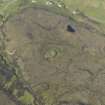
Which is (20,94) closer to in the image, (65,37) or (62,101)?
(62,101)

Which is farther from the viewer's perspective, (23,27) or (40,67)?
(23,27)

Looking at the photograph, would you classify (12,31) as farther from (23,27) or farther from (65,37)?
(65,37)

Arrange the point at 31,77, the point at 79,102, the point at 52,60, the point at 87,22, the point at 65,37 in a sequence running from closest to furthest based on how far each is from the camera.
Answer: the point at 79,102 → the point at 31,77 → the point at 52,60 → the point at 65,37 → the point at 87,22

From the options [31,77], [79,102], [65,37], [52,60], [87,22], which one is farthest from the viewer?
[87,22]

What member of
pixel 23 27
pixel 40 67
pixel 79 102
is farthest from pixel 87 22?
pixel 79 102

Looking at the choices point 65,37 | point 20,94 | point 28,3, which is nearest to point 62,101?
point 20,94

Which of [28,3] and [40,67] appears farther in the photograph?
[28,3]
